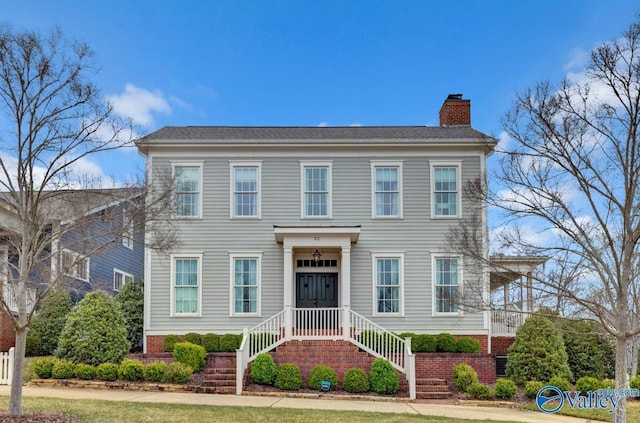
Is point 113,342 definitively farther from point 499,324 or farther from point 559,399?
point 499,324

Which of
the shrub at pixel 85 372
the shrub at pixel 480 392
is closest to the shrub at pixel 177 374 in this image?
the shrub at pixel 85 372

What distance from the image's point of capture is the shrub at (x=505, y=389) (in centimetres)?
1577

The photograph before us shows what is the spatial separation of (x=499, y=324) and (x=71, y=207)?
15.6 meters

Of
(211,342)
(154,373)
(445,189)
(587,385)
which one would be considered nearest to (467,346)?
(587,385)

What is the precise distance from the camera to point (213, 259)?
2050cm

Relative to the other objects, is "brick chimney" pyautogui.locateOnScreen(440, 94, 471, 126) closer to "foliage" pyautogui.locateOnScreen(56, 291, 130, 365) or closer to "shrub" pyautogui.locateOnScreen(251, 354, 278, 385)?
"shrub" pyautogui.locateOnScreen(251, 354, 278, 385)

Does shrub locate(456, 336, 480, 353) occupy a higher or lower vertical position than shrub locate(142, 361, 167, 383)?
higher

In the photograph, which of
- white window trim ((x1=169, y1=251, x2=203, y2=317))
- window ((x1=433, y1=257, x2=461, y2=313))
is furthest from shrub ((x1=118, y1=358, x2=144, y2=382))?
window ((x1=433, y1=257, x2=461, y2=313))

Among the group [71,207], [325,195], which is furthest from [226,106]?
[71,207]

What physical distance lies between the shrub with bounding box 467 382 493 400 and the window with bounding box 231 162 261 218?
27.9ft

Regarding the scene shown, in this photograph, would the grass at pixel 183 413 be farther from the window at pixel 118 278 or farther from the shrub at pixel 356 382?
the window at pixel 118 278

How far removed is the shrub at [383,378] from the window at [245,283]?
5.22 m

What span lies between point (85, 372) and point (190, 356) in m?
2.62

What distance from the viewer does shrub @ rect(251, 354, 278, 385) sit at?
640 inches
